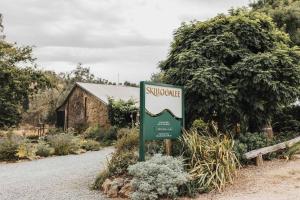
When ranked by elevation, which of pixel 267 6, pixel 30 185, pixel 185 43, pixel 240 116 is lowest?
pixel 30 185

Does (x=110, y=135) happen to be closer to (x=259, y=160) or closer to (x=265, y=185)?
(x=259, y=160)

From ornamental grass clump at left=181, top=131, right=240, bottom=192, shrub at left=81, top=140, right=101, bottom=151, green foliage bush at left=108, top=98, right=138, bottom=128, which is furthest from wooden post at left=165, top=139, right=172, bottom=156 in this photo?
green foliage bush at left=108, top=98, right=138, bottom=128

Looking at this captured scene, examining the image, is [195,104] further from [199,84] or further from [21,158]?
[21,158]

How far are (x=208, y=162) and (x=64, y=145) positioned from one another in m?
10.2

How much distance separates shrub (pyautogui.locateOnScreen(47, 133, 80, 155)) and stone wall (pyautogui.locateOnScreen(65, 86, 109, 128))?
8310mm

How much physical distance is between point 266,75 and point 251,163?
2.65 meters

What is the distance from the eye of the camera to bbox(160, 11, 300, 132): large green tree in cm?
1138

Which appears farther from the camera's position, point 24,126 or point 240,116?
point 24,126

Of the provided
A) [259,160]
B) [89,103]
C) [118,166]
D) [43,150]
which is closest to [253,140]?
[259,160]

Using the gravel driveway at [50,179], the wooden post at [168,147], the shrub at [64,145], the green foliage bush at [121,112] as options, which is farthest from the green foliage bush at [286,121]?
the green foliage bush at [121,112]

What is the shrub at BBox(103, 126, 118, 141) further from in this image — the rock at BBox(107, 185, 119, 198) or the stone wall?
the rock at BBox(107, 185, 119, 198)

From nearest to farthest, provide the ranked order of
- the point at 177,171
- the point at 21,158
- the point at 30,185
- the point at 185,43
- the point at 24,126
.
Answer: the point at 177,171, the point at 30,185, the point at 185,43, the point at 21,158, the point at 24,126

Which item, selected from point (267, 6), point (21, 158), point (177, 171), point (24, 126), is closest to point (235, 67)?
point (177, 171)

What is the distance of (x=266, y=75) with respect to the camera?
11.3m
